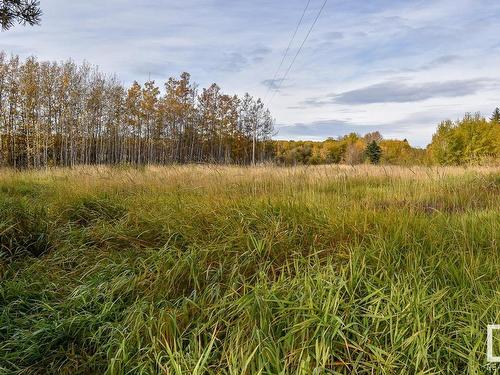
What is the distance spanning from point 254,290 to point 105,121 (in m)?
34.9

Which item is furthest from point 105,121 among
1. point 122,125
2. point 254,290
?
point 254,290

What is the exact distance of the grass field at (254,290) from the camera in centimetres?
155

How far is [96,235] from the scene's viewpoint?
3.44 m

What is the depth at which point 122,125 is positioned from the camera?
34.4m

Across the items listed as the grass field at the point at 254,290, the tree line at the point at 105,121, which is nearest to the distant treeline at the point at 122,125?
the tree line at the point at 105,121

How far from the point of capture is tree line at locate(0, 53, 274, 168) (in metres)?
27.9

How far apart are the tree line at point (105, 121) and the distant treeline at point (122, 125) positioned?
0.08 m

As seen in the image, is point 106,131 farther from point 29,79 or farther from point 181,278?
point 181,278

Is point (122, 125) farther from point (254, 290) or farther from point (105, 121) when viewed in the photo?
point (254, 290)

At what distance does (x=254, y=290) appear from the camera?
193 centimetres

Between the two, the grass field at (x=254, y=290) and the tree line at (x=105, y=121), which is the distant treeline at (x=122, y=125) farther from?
the grass field at (x=254, y=290)

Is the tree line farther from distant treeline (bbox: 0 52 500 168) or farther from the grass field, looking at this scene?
the grass field

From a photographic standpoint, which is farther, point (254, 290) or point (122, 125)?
point (122, 125)

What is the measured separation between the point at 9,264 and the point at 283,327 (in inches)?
102
